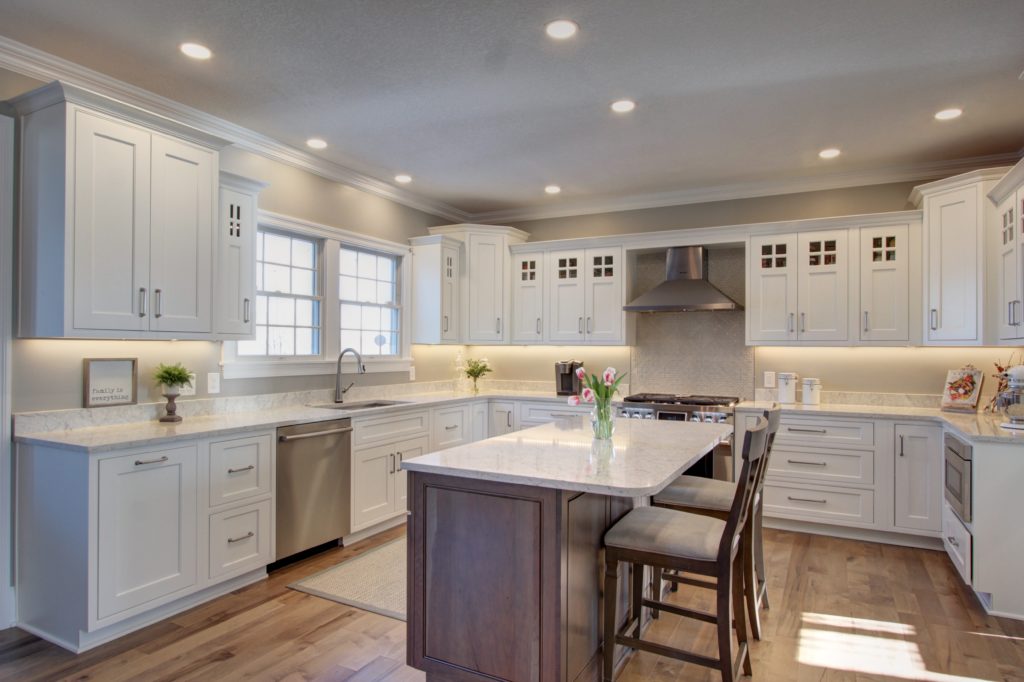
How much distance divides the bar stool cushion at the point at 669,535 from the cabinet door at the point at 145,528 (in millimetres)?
2067

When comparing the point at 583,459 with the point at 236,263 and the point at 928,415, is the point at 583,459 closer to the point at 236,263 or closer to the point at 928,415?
the point at 236,263

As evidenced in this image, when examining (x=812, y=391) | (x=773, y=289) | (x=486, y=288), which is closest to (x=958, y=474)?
(x=812, y=391)

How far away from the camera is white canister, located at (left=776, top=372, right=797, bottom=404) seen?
15.3 feet

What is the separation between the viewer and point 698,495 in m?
2.81

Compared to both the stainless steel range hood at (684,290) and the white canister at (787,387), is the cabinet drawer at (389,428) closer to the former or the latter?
the stainless steel range hood at (684,290)

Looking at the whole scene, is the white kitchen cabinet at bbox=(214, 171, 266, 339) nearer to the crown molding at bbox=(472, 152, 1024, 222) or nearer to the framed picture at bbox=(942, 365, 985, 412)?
the crown molding at bbox=(472, 152, 1024, 222)

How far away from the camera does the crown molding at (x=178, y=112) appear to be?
281 centimetres

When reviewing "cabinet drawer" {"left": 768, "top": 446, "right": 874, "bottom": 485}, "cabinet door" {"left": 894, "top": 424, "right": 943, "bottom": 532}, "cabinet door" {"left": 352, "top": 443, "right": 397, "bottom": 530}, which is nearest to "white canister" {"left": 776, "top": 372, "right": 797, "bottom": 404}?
"cabinet drawer" {"left": 768, "top": 446, "right": 874, "bottom": 485}

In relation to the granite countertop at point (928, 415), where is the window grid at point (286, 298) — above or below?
above

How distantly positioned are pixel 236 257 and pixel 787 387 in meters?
4.04

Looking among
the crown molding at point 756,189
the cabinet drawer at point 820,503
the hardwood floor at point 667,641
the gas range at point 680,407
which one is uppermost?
the crown molding at point 756,189

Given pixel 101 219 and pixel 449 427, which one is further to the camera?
pixel 449 427

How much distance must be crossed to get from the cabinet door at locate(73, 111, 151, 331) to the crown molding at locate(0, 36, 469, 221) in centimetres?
33

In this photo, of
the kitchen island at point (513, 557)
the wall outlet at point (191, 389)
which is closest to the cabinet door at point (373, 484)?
the wall outlet at point (191, 389)
